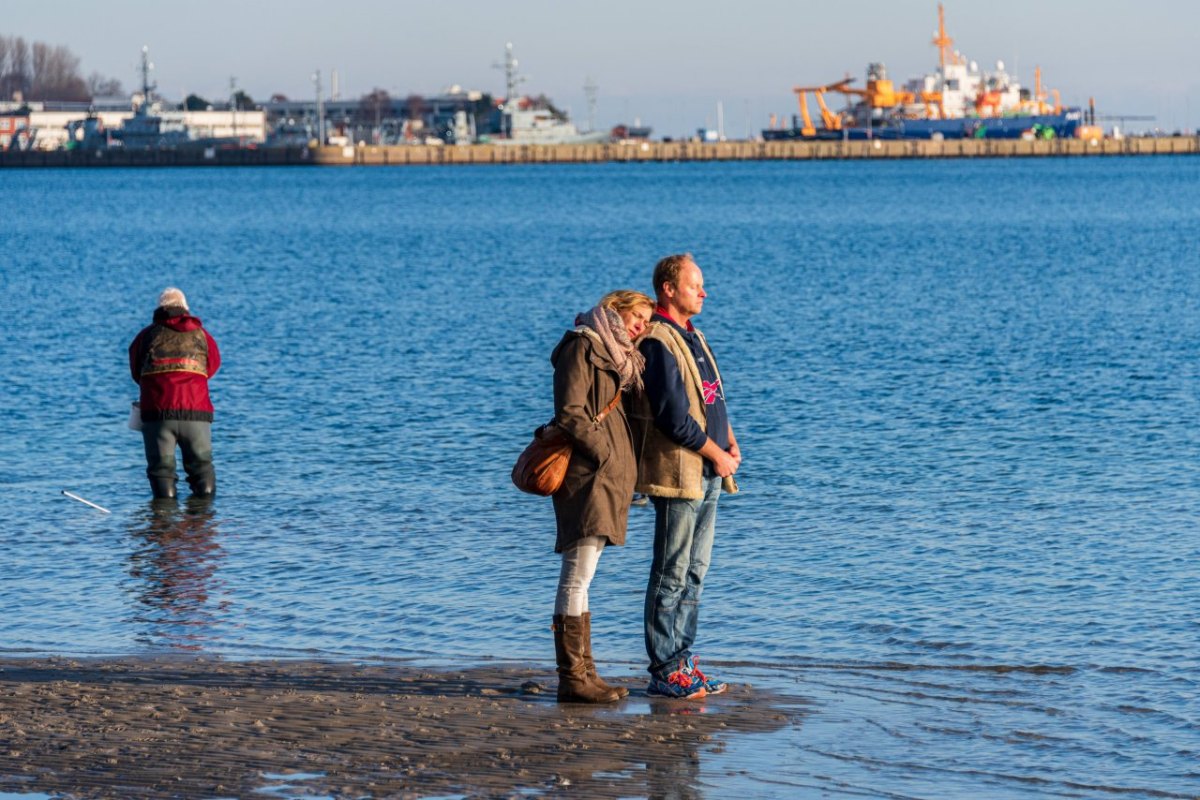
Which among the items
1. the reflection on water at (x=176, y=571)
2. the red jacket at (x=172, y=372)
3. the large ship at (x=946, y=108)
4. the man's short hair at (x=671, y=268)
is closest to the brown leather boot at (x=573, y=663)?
the man's short hair at (x=671, y=268)

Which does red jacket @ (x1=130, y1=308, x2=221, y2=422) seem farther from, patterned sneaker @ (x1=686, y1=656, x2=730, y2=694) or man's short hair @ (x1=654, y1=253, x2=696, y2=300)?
man's short hair @ (x1=654, y1=253, x2=696, y2=300)

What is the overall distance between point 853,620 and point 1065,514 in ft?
13.5

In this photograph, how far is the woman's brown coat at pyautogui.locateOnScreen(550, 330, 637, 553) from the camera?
6734mm

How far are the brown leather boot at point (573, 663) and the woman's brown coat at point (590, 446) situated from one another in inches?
14.1

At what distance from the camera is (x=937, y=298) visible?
126ft

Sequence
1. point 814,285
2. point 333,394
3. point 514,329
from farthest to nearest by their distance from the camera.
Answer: point 814,285, point 514,329, point 333,394

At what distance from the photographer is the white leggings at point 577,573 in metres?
7.02

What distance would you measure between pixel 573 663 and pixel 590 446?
1033mm

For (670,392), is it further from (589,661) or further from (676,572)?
(589,661)

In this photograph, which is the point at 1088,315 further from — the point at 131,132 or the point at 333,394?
the point at 131,132

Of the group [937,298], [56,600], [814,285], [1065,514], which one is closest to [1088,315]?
→ [937,298]

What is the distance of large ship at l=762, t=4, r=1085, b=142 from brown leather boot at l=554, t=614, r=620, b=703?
182 meters

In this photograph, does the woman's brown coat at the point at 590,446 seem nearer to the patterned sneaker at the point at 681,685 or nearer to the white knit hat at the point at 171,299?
the patterned sneaker at the point at 681,685

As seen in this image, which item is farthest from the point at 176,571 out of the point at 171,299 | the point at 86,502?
the point at 86,502
